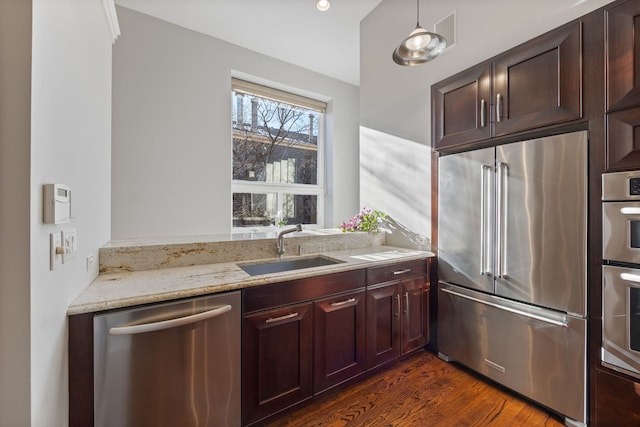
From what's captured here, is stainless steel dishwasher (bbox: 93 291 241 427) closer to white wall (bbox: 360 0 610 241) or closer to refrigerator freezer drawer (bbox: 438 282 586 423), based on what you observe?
refrigerator freezer drawer (bbox: 438 282 586 423)

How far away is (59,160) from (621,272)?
8.51 feet

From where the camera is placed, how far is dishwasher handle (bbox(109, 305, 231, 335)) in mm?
1183

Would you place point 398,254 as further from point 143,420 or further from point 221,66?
point 221,66

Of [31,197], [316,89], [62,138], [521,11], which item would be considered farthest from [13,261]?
[316,89]

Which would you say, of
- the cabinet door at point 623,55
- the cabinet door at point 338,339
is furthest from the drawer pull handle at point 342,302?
the cabinet door at point 623,55

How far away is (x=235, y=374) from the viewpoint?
1.45 m

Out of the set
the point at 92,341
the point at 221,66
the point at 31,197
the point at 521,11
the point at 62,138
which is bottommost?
the point at 92,341

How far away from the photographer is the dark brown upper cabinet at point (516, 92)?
1.58 meters

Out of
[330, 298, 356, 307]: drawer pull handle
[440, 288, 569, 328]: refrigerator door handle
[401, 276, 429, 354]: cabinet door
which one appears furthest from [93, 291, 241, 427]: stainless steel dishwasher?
[440, 288, 569, 328]: refrigerator door handle

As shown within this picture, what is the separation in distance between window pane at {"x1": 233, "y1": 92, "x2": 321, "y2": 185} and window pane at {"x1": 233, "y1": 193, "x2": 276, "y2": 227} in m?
0.23

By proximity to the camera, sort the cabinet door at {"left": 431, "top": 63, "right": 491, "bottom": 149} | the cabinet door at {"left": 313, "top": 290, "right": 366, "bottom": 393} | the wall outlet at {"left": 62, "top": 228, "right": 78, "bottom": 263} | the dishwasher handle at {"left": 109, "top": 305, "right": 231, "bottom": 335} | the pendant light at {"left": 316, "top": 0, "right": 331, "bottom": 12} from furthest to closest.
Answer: the pendant light at {"left": 316, "top": 0, "right": 331, "bottom": 12} → the cabinet door at {"left": 431, "top": 63, "right": 491, "bottom": 149} → the cabinet door at {"left": 313, "top": 290, "right": 366, "bottom": 393} → the dishwasher handle at {"left": 109, "top": 305, "right": 231, "bottom": 335} → the wall outlet at {"left": 62, "top": 228, "right": 78, "bottom": 263}

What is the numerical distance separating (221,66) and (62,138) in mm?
2557

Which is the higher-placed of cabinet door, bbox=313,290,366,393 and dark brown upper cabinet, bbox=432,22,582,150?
dark brown upper cabinet, bbox=432,22,582,150

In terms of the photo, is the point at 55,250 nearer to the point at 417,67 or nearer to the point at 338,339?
the point at 338,339
